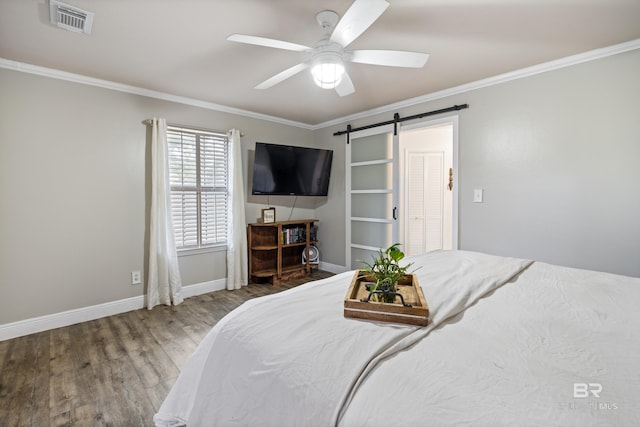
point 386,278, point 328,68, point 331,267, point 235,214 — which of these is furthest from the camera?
point 331,267

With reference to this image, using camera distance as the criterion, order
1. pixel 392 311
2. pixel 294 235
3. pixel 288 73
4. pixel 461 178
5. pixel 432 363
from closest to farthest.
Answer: pixel 432 363, pixel 392 311, pixel 288 73, pixel 461 178, pixel 294 235

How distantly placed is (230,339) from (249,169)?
327 centimetres

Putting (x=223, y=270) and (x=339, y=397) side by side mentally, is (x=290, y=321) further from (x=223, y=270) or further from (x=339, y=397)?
(x=223, y=270)

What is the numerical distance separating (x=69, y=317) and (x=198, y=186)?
5.89ft

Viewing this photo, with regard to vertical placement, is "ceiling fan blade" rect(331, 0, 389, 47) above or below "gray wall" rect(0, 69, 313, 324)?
above

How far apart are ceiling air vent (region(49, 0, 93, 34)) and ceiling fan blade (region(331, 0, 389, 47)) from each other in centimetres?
160

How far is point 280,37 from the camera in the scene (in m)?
2.12

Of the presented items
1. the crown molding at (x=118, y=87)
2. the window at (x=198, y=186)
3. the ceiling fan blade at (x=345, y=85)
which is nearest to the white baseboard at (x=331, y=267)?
the window at (x=198, y=186)

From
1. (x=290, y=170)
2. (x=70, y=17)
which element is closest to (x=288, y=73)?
(x=70, y=17)

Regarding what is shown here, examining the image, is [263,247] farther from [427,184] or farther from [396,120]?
[427,184]

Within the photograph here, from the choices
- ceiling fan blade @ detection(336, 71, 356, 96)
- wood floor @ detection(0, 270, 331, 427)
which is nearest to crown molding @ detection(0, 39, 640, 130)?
ceiling fan blade @ detection(336, 71, 356, 96)

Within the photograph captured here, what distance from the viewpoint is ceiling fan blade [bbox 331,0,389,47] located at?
4.47 ft

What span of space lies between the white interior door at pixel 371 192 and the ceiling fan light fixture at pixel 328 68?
6.53 ft

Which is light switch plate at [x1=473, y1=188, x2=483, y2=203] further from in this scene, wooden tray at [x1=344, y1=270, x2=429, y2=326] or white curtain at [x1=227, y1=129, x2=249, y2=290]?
white curtain at [x1=227, y1=129, x2=249, y2=290]
